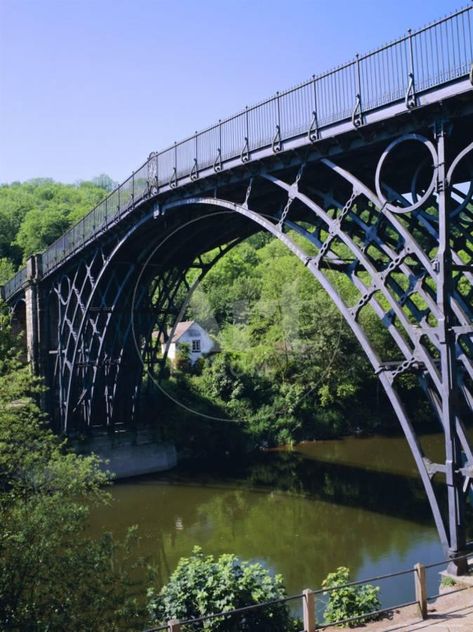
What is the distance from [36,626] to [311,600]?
354 cm

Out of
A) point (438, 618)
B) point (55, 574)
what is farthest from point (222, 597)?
point (438, 618)

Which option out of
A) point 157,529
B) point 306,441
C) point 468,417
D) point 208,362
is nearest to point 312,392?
point 306,441

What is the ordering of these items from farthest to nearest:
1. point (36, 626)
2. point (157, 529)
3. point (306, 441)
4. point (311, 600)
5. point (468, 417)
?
point (468, 417) → point (306, 441) → point (157, 529) → point (311, 600) → point (36, 626)

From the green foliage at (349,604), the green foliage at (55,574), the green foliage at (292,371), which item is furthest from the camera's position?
the green foliage at (292,371)

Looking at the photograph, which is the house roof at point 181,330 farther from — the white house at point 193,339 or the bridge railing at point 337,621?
the bridge railing at point 337,621

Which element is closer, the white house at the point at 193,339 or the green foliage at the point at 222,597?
the green foliage at the point at 222,597

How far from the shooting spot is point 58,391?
3177 cm

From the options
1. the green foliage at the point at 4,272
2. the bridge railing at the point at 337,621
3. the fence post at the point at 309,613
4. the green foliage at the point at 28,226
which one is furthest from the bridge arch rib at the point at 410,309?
the green foliage at the point at 28,226

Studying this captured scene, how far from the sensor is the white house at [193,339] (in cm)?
4816

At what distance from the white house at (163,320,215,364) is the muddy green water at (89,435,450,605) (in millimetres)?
15322

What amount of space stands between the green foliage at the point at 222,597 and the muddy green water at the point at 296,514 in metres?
4.61

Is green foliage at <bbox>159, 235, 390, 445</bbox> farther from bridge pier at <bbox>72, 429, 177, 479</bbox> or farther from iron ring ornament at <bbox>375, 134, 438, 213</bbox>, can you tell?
iron ring ornament at <bbox>375, 134, 438, 213</bbox>

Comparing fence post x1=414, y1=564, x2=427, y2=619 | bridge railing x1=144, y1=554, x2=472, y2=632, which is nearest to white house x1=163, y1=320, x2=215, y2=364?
bridge railing x1=144, y1=554, x2=472, y2=632

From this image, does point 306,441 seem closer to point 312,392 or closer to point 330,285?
point 312,392
